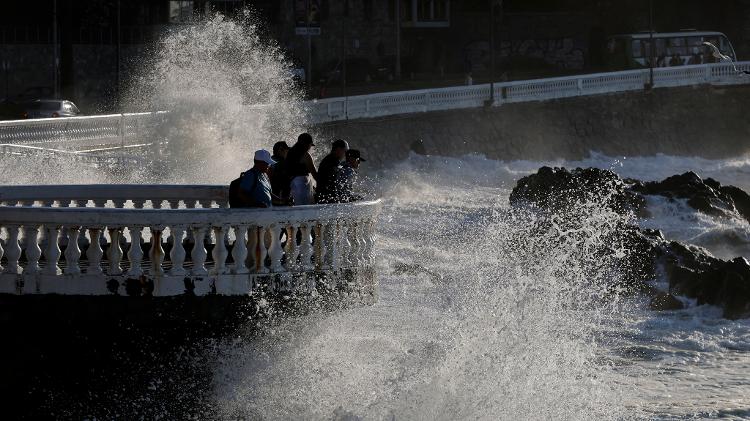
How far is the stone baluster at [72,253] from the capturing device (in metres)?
9.73

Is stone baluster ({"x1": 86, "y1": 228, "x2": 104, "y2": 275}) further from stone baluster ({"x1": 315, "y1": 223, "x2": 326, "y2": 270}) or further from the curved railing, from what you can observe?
stone baluster ({"x1": 315, "y1": 223, "x2": 326, "y2": 270})

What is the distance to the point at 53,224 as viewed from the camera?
9836 mm

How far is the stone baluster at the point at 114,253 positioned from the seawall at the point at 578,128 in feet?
93.0

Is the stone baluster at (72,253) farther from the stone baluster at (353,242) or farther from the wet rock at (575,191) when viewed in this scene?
the wet rock at (575,191)

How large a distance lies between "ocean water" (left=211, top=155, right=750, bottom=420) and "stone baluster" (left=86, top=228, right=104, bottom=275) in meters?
1.11

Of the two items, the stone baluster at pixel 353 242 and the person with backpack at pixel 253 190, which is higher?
the person with backpack at pixel 253 190

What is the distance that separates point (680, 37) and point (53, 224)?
48668 millimetres

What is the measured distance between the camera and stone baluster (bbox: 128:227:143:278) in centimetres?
978

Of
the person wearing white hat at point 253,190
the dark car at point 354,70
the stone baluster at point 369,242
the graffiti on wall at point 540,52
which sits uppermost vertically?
the graffiti on wall at point 540,52

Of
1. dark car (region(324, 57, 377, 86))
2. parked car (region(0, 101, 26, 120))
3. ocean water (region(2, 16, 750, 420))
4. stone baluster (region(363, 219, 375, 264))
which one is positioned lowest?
ocean water (region(2, 16, 750, 420))

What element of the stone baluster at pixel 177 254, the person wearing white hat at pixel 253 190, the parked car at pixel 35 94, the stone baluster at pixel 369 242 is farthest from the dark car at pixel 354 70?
the stone baluster at pixel 177 254

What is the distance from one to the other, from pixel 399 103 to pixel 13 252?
3255 cm

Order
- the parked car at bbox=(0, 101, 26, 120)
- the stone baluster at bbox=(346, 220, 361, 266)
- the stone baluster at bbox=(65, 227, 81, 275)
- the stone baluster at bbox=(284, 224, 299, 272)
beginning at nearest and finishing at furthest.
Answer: the stone baluster at bbox=(65, 227, 81, 275)
the stone baluster at bbox=(284, 224, 299, 272)
the stone baluster at bbox=(346, 220, 361, 266)
the parked car at bbox=(0, 101, 26, 120)

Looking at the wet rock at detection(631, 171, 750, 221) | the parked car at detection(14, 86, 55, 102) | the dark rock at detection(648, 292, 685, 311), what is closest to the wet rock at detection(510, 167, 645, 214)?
the wet rock at detection(631, 171, 750, 221)
